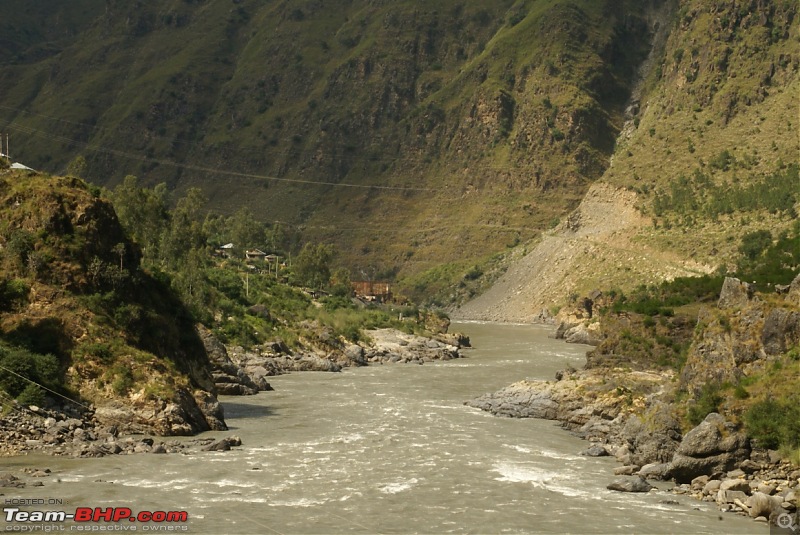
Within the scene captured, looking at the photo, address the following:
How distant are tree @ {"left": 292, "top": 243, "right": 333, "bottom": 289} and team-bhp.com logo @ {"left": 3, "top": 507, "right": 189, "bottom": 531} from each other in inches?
3976


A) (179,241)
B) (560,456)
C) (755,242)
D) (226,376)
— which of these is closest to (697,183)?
(755,242)

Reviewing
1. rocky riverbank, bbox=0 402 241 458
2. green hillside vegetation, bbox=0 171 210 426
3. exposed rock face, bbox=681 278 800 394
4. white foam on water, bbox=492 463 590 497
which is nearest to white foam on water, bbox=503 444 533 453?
white foam on water, bbox=492 463 590 497

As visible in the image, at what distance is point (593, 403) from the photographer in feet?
198

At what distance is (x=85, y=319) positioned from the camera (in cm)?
5203

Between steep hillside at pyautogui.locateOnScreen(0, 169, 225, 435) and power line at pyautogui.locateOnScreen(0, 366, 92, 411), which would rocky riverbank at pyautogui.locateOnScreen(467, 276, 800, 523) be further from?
power line at pyautogui.locateOnScreen(0, 366, 92, 411)

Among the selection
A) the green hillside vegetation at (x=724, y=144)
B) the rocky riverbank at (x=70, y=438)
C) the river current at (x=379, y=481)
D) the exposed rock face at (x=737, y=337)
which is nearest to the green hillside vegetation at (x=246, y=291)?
the river current at (x=379, y=481)

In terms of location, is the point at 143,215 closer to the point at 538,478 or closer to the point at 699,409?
the point at 538,478

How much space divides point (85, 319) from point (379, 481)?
55.8 feet

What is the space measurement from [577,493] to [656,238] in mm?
119110

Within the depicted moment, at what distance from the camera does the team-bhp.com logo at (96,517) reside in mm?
34844

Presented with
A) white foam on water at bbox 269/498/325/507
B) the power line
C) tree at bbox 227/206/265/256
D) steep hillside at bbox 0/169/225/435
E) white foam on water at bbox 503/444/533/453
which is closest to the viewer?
white foam on water at bbox 269/498/325/507

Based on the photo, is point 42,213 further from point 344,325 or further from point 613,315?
point 344,325

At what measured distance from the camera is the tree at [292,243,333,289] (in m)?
139

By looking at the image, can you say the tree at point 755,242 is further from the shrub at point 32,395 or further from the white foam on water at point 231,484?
the shrub at point 32,395
